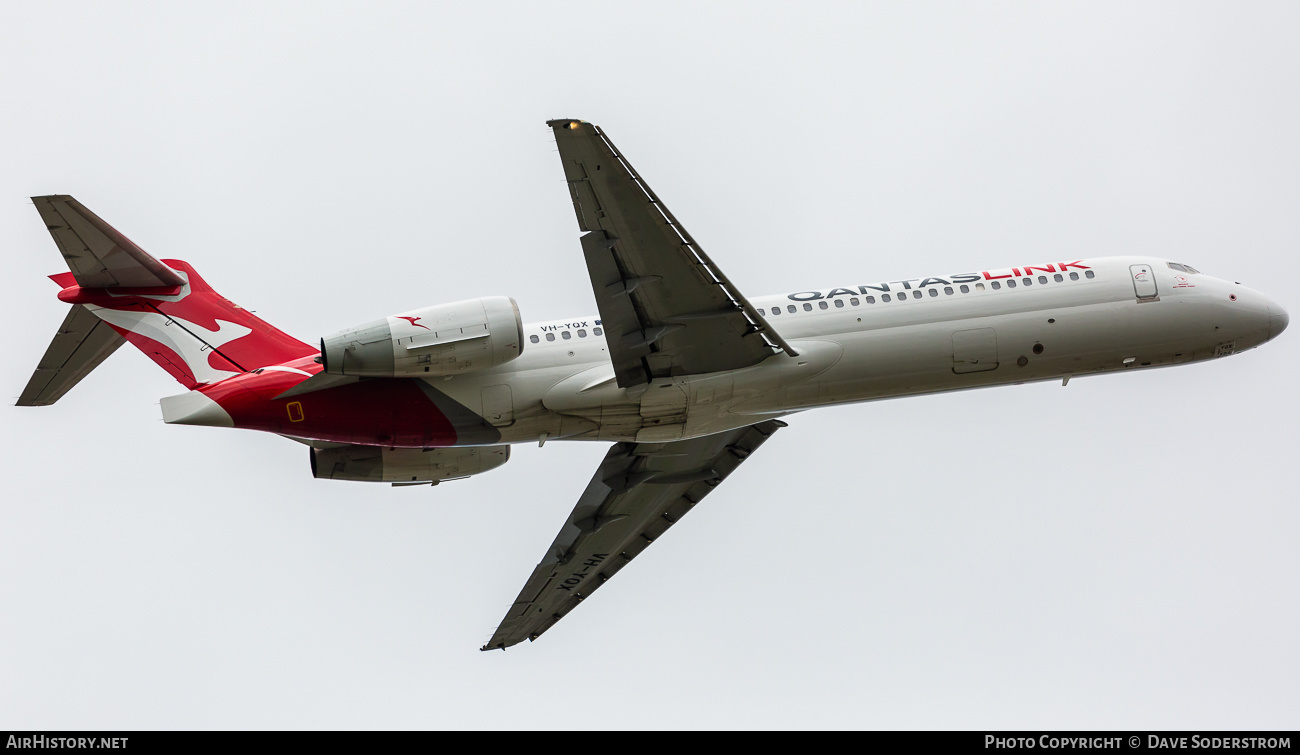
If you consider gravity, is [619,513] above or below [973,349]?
below

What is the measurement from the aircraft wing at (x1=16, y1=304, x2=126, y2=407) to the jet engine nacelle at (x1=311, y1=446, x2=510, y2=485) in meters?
4.57

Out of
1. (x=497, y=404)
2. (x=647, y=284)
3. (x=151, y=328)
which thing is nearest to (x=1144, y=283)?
(x=647, y=284)

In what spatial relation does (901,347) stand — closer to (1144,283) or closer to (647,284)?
(647,284)

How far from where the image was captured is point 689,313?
23.1 meters

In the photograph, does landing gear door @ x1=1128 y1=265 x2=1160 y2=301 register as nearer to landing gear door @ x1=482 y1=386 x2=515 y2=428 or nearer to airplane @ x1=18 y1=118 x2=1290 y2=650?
airplane @ x1=18 y1=118 x2=1290 y2=650

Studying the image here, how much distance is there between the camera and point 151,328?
24.3 m

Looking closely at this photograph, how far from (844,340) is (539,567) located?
10.4 meters

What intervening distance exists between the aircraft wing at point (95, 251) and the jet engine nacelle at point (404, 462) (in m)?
4.69

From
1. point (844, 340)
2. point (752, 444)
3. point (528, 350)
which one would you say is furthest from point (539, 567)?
point (844, 340)

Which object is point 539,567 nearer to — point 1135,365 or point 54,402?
point 54,402

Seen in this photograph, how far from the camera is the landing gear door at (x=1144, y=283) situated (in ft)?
84.7

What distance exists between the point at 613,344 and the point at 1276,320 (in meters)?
14.6

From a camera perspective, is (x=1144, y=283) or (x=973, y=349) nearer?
(x=973, y=349)

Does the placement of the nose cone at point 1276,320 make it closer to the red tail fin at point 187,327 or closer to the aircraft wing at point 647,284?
the aircraft wing at point 647,284
